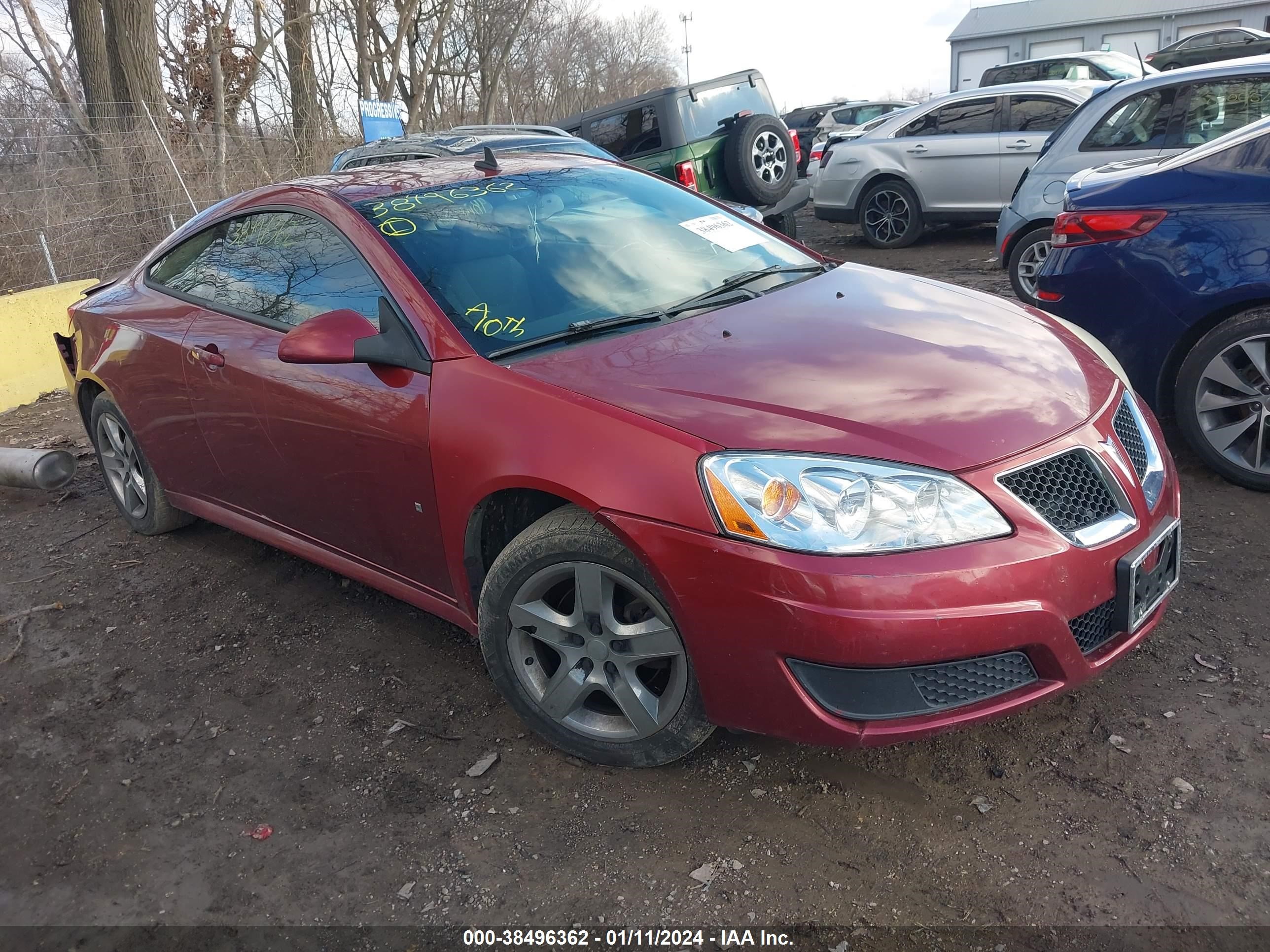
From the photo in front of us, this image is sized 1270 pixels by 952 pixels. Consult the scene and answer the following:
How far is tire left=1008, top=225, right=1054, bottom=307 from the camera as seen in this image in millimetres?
7281

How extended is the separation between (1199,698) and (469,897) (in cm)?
201

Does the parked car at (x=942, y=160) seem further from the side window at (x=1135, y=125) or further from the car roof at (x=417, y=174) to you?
the car roof at (x=417, y=174)

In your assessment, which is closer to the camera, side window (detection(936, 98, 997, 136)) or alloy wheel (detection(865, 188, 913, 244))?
side window (detection(936, 98, 997, 136))

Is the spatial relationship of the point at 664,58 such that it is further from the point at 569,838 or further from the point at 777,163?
the point at 569,838

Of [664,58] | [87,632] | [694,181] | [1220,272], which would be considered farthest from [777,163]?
[664,58]

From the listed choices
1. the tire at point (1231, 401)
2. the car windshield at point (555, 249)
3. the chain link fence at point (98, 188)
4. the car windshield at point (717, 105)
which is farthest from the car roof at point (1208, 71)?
the chain link fence at point (98, 188)

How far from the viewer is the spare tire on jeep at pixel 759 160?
962 centimetres

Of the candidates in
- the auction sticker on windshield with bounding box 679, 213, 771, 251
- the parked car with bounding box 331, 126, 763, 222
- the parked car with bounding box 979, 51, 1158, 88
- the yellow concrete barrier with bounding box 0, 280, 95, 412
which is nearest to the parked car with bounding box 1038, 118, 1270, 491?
the auction sticker on windshield with bounding box 679, 213, 771, 251

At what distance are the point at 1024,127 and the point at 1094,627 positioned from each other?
28.0 feet

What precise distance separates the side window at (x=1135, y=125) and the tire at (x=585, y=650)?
5.98m

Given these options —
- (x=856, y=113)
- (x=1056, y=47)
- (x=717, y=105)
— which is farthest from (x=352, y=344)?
(x=1056, y=47)

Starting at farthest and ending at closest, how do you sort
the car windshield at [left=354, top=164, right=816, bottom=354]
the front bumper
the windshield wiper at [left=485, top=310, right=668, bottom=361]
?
1. the car windshield at [left=354, top=164, right=816, bottom=354]
2. the windshield wiper at [left=485, top=310, right=668, bottom=361]
3. the front bumper

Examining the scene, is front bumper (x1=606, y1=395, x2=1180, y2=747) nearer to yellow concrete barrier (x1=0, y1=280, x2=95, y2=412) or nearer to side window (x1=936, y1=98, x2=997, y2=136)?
yellow concrete barrier (x1=0, y1=280, x2=95, y2=412)

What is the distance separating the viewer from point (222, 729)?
3.22 metres
